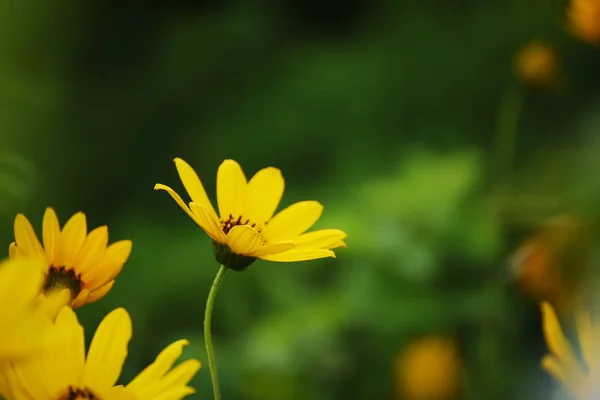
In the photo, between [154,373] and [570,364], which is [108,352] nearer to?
[154,373]

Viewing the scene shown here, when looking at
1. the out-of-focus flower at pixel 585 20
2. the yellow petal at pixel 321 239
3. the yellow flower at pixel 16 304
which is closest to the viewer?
the yellow flower at pixel 16 304

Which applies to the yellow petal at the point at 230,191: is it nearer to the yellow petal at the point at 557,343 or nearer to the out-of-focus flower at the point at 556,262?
the yellow petal at the point at 557,343

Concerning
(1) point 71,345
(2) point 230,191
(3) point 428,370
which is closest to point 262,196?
(2) point 230,191

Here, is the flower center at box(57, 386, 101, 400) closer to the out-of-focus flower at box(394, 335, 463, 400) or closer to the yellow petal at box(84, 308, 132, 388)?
the yellow petal at box(84, 308, 132, 388)

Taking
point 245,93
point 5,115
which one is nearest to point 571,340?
point 245,93

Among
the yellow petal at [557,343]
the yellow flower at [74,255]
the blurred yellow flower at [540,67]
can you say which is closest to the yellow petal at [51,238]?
the yellow flower at [74,255]

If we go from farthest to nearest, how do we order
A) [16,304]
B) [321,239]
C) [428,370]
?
[428,370] → [321,239] → [16,304]

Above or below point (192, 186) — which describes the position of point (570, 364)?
below
